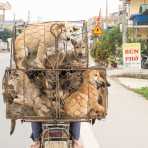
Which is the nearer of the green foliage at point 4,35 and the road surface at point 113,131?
the road surface at point 113,131

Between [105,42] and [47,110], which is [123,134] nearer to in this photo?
[47,110]

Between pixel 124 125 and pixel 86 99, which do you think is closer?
pixel 86 99

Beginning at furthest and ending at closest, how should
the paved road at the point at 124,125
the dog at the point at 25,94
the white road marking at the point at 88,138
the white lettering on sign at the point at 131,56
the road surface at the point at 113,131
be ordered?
1. the white lettering on sign at the point at 131,56
2. the paved road at the point at 124,125
3. the road surface at the point at 113,131
4. the white road marking at the point at 88,138
5. the dog at the point at 25,94

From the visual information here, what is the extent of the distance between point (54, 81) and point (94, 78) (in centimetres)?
39

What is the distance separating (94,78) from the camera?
662 centimetres

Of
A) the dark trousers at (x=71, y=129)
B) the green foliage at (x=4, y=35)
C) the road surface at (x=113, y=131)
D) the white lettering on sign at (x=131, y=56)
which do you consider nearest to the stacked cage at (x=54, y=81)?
the dark trousers at (x=71, y=129)

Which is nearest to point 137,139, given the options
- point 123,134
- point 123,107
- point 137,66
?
point 123,134

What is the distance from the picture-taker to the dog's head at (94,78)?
21.6 feet

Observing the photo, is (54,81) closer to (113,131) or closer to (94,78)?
(94,78)

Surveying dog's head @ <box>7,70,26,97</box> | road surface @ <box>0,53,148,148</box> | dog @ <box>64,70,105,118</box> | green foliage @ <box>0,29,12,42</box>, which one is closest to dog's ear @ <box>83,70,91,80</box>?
dog @ <box>64,70,105,118</box>

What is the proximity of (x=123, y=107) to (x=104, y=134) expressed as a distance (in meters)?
4.79

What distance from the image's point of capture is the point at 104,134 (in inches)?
434

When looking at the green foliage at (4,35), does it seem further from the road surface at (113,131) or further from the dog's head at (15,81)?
the dog's head at (15,81)

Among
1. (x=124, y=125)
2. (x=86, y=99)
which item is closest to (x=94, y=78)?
(x=86, y=99)
